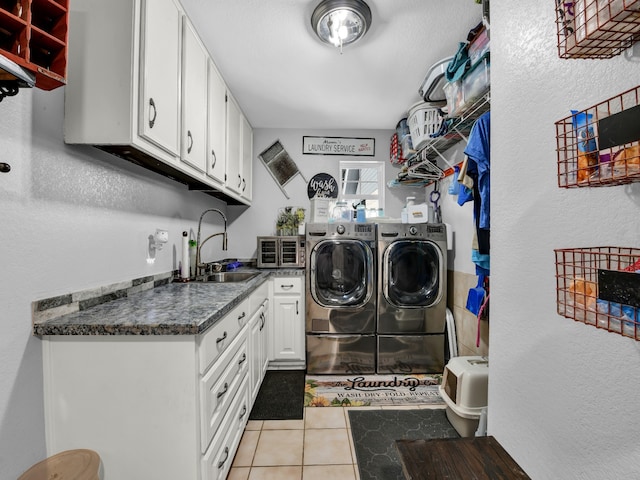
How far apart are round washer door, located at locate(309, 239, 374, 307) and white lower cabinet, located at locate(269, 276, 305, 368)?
0.21 metres

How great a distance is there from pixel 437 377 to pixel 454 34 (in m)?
2.72

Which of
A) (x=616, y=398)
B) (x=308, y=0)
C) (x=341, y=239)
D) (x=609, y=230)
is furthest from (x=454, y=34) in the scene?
(x=616, y=398)

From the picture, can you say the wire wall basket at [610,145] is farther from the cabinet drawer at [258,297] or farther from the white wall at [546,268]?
the cabinet drawer at [258,297]

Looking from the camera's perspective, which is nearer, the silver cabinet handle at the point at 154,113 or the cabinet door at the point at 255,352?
the silver cabinet handle at the point at 154,113

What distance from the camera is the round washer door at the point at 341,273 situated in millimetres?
2730

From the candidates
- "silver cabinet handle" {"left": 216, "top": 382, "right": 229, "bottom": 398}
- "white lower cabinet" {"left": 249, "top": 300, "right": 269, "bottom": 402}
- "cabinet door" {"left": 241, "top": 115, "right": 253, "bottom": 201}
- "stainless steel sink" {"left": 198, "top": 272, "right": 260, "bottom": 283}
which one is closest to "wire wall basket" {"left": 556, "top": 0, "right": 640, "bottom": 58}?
"silver cabinet handle" {"left": 216, "top": 382, "right": 229, "bottom": 398}

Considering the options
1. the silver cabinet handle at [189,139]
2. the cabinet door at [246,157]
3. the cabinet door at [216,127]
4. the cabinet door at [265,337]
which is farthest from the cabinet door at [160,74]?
the cabinet door at [265,337]

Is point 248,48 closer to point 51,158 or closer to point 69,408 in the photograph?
point 51,158

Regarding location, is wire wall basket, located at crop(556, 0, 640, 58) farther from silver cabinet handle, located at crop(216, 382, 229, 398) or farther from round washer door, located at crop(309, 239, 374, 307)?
round washer door, located at crop(309, 239, 374, 307)

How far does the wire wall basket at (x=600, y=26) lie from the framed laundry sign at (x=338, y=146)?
3.02m

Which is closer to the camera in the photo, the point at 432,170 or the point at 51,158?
the point at 51,158

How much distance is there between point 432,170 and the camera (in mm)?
2941

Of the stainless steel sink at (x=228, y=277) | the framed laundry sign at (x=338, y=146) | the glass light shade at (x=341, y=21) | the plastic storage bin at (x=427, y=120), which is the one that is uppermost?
the glass light shade at (x=341, y=21)

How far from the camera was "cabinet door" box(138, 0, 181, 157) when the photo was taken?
1.29m
